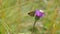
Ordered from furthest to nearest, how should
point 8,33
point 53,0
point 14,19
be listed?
point 53,0, point 14,19, point 8,33

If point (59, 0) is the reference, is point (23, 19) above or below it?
below

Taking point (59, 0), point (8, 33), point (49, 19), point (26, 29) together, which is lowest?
point (8, 33)

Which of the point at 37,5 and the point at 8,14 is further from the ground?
the point at 37,5

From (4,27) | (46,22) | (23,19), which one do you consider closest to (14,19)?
(23,19)

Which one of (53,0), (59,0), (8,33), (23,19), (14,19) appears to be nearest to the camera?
(8,33)

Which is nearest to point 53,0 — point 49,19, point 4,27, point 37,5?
point 37,5

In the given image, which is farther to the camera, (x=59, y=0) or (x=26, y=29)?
(x=59, y=0)

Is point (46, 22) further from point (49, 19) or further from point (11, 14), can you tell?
point (11, 14)

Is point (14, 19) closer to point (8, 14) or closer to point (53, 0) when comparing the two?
point (8, 14)

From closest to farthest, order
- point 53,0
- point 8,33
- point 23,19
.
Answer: point 8,33, point 23,19, point 53,0
